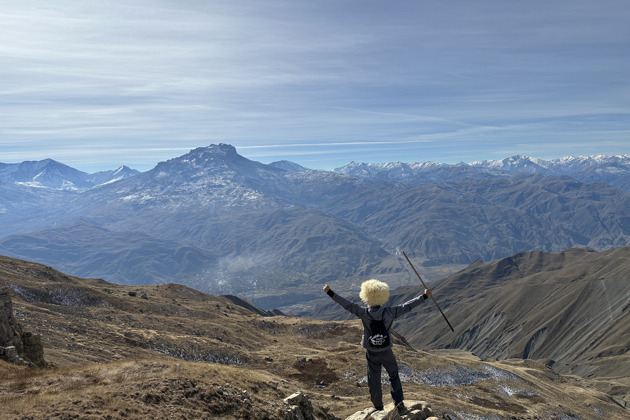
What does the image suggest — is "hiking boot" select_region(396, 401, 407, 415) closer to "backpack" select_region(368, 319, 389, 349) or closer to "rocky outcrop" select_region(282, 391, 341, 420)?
"backpack" select_region(368, 319, 389, 349)

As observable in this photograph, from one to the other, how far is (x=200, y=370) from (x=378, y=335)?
7.80 m

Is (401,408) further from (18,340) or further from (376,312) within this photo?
(18,340)

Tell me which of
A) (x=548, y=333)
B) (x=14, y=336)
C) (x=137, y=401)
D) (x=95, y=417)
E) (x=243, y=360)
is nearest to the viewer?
(x=95, y=417)

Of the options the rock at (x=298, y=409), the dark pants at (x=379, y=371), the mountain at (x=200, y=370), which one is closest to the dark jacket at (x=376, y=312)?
the dark pants at (x=379, y=371)

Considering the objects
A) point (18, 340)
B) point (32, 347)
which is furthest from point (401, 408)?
point (18, 340)

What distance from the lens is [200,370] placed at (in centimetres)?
1692

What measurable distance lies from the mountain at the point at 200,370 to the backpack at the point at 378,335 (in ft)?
15.3

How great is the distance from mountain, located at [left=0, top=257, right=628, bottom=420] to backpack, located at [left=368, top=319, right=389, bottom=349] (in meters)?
4.67

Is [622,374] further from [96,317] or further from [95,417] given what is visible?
[95,417]

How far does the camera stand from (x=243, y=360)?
1796 inches

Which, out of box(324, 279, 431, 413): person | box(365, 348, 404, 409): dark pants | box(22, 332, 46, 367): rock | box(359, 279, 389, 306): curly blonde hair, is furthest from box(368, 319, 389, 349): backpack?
box(22, 332, 46, 367): rock

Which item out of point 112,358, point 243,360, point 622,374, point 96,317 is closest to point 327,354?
point 243,360

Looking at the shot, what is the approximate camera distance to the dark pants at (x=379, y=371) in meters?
14.5

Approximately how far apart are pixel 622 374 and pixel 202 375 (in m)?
170
